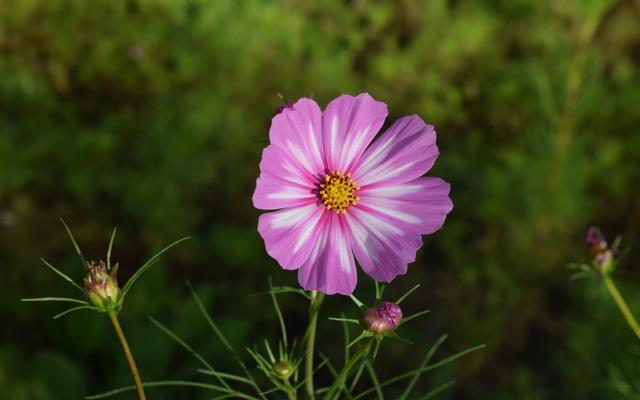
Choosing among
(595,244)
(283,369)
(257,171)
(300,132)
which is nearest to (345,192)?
(300,132)

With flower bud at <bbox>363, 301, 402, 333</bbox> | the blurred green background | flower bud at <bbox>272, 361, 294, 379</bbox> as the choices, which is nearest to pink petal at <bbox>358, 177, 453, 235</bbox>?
flower bud at <bbox>363, 301, 402, 333</bbox>

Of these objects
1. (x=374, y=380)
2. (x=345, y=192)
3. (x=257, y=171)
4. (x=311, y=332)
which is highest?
(x=345, y=192)

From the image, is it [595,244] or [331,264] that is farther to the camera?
[595,244]

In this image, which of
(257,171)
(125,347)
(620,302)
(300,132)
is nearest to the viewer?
(125,347)

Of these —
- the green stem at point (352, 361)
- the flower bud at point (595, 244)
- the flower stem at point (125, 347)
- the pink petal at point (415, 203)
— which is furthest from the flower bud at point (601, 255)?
the flower stem at point (125, 347)

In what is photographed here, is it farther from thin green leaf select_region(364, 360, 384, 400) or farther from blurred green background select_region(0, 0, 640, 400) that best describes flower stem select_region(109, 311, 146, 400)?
blurred green background select_region(0, 0, 640, 400)

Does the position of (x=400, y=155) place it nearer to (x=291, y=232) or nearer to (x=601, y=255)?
(x=291, y=232)
